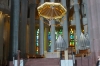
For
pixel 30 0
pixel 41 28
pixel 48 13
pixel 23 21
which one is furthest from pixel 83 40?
pixel 30 0

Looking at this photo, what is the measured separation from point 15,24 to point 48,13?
3.58 metres

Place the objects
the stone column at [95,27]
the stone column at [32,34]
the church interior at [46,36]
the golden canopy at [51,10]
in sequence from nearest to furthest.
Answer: the stone column at [95,27], the church interior at [46,36], the golden canopy at [51,10], the stone column at [32,34]

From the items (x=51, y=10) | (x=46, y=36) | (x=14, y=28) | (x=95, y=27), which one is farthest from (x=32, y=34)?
(x=95, y=27)

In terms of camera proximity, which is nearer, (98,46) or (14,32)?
(98,46)

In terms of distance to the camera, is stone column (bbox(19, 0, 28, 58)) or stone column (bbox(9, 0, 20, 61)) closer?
stone column (bbox(9, 0, 20, 61))

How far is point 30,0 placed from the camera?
958 inches

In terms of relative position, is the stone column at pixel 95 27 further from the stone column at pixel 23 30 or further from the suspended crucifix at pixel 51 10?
the stone column at pixel 23 30

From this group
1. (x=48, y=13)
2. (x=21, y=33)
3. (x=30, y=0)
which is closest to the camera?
(x=48, y=13)

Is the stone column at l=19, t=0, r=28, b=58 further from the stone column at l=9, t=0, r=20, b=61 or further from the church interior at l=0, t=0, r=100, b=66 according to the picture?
the stone column at l=9, t=0, r=20, b=61

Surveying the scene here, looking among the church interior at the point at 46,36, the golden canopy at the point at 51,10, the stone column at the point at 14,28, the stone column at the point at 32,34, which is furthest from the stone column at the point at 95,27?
the stone column at the point at 32,34

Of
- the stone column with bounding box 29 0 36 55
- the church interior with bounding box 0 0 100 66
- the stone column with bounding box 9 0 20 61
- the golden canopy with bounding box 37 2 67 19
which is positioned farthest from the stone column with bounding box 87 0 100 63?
the stone column with bounding box 29 0 36 55

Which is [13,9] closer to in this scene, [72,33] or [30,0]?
[30,0]

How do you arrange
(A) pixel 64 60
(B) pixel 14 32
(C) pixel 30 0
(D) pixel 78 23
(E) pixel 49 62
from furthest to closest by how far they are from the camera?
(C) pixel 30 0 < (D) pixel 78 23 < (B) pixel 14 32 < (E) pixel 49 62 < (A) pixel 64 60

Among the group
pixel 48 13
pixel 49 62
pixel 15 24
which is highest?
pixel 48 13
